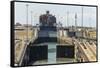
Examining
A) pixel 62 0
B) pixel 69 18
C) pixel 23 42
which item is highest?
pixel 62 0

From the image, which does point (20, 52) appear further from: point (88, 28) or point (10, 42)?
point (88, 28)

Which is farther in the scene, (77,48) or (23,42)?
(77,48)

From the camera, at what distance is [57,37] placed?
2.18 m

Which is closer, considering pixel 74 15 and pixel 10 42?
pixel 10 42

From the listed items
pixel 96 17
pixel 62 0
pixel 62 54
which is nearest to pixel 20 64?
pixel 62 54

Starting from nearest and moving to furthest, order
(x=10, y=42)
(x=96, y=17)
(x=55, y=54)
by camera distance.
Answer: (x=10, y=42)
(x=55, y=54)
(x=96, y=17)

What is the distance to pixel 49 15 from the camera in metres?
2.15

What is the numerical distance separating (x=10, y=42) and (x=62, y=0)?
68cm

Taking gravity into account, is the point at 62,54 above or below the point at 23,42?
below

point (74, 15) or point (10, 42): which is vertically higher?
point (74, 15)

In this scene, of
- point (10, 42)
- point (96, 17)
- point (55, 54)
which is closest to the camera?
point (10, 42)

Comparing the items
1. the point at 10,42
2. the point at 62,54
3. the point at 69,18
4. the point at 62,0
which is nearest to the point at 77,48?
the point at 62,54

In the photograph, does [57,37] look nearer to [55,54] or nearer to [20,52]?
[55,54]

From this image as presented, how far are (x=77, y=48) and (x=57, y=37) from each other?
0.25m
